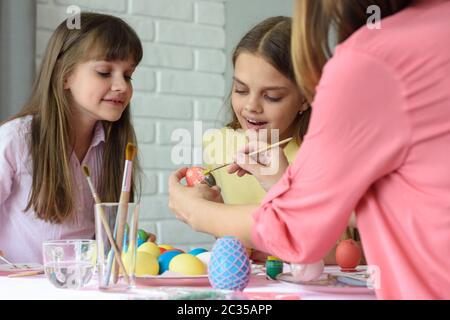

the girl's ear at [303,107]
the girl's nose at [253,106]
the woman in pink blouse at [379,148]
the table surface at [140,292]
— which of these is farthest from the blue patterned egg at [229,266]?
the girl's ear at [303,107]

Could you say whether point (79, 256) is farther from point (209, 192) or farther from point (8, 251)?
point (8, 251)

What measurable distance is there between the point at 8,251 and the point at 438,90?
1.28 metres

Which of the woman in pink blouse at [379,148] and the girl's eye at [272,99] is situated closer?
the woman in pink blouse at [379,148]

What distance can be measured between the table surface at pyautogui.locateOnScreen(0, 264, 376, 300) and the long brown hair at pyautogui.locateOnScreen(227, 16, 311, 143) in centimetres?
78

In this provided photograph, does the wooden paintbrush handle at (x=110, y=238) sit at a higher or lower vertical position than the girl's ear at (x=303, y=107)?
lower

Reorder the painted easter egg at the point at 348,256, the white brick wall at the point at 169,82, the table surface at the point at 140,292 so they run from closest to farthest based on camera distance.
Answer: the table surface at the point at 140,292 < the painted easter egg at the point at 348,256 < the white brick wall at the point at 169,82

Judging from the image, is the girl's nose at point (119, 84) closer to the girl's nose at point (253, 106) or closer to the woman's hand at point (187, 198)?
the girl's nose at point (253, 106)

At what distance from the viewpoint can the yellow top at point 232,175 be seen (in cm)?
185

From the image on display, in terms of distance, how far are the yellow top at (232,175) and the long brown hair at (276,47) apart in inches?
2.9

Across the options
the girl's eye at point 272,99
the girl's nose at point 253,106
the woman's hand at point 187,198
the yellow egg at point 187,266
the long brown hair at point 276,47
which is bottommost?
the yellow egg at point 187,266

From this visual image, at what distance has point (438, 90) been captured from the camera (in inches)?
27.3

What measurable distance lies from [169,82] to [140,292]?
61.2 inches

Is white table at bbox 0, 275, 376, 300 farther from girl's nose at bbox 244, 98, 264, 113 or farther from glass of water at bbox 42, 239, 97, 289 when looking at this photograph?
girl's nose at bbox 244, 98, 264, 113

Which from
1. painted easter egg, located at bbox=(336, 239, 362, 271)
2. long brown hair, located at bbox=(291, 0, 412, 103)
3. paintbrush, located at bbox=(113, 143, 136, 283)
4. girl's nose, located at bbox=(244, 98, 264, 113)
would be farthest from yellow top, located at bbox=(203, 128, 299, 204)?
long brown hair, located at bbox=(291, 0, 412, 103)
